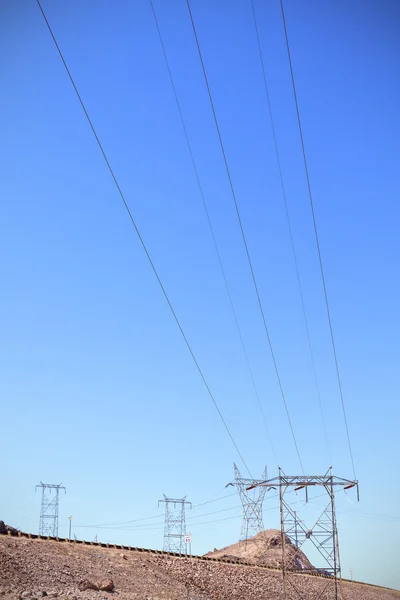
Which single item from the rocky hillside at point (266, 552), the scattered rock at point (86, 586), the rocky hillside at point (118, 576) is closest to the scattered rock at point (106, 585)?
the rocky hillside at point (118, 576)

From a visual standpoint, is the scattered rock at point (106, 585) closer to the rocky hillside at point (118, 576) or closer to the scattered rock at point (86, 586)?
the rocky hillside at point (118, 576)

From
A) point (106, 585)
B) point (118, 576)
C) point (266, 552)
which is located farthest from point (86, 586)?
point (266, 552)

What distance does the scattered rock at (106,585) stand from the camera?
45344mm

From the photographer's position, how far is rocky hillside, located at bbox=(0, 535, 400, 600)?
137 ft

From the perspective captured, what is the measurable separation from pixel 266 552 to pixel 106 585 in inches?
3032

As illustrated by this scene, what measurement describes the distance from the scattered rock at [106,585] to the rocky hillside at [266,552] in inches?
2565

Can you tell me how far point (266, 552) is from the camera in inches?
4584

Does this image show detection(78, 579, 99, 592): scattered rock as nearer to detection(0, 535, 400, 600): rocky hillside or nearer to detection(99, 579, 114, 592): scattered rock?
detection(0, 535, 400, 600): rocky hillside

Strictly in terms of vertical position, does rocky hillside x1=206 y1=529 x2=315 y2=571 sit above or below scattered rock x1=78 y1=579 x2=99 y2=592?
above

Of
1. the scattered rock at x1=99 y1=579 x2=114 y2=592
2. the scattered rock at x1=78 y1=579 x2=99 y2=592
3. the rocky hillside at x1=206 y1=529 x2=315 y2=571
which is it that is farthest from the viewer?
the rocky hillside at x1=206 y1=529 x2=315 y2=571

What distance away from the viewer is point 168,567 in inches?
2443

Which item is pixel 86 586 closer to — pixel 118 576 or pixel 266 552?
pixel 118 576

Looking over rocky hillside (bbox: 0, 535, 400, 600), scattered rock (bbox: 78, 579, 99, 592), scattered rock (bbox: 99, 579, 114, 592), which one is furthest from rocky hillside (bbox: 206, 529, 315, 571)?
scattered rock (bbox: 78, 579, 99, 592)

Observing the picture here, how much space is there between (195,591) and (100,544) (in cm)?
963
